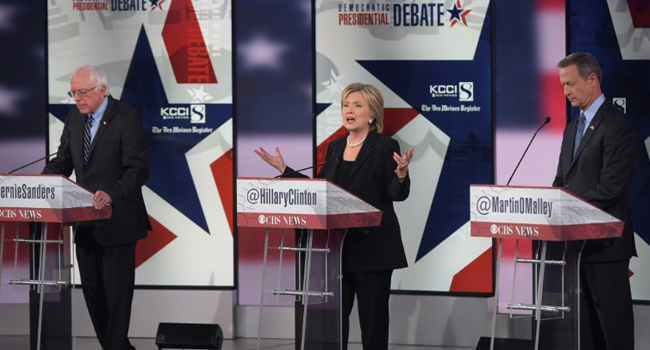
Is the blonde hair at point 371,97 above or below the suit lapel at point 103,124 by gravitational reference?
above

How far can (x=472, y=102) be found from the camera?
22.9ft

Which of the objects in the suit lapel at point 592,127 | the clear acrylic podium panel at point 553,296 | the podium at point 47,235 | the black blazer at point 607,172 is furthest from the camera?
the podium at point 47,235

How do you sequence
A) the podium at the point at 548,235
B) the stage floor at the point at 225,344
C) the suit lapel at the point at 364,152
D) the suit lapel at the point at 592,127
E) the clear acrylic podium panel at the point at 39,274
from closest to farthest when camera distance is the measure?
the podium at the point at 548,235
the suit lapel at the point at 592,127
the clear acrylic podium panel at the point at 39,274
the suit lapel at the point at 364,152
the stage floor at the point at 225,344

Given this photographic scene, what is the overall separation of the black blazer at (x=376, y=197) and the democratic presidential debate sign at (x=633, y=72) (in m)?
2.08

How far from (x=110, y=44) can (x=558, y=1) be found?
11.1ft

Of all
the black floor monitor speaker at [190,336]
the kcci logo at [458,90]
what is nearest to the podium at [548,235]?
the black floor monitor speaker at [190,336]

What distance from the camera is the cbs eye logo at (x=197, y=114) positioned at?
24.1 feet

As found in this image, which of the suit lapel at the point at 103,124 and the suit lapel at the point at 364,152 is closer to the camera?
the suit lapel at the point at 364,152

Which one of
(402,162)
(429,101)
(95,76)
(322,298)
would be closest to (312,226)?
(322,298)

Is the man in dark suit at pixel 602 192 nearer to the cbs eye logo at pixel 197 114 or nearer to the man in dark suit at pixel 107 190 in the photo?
the man in dark suit at pixel 107 190

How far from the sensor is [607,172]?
185 inches

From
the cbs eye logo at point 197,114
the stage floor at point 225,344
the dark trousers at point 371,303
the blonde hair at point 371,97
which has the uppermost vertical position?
the cbs eye logo at point 197,114

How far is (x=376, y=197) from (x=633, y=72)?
2398mm

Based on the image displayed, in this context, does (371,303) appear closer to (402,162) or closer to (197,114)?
(402,162)
